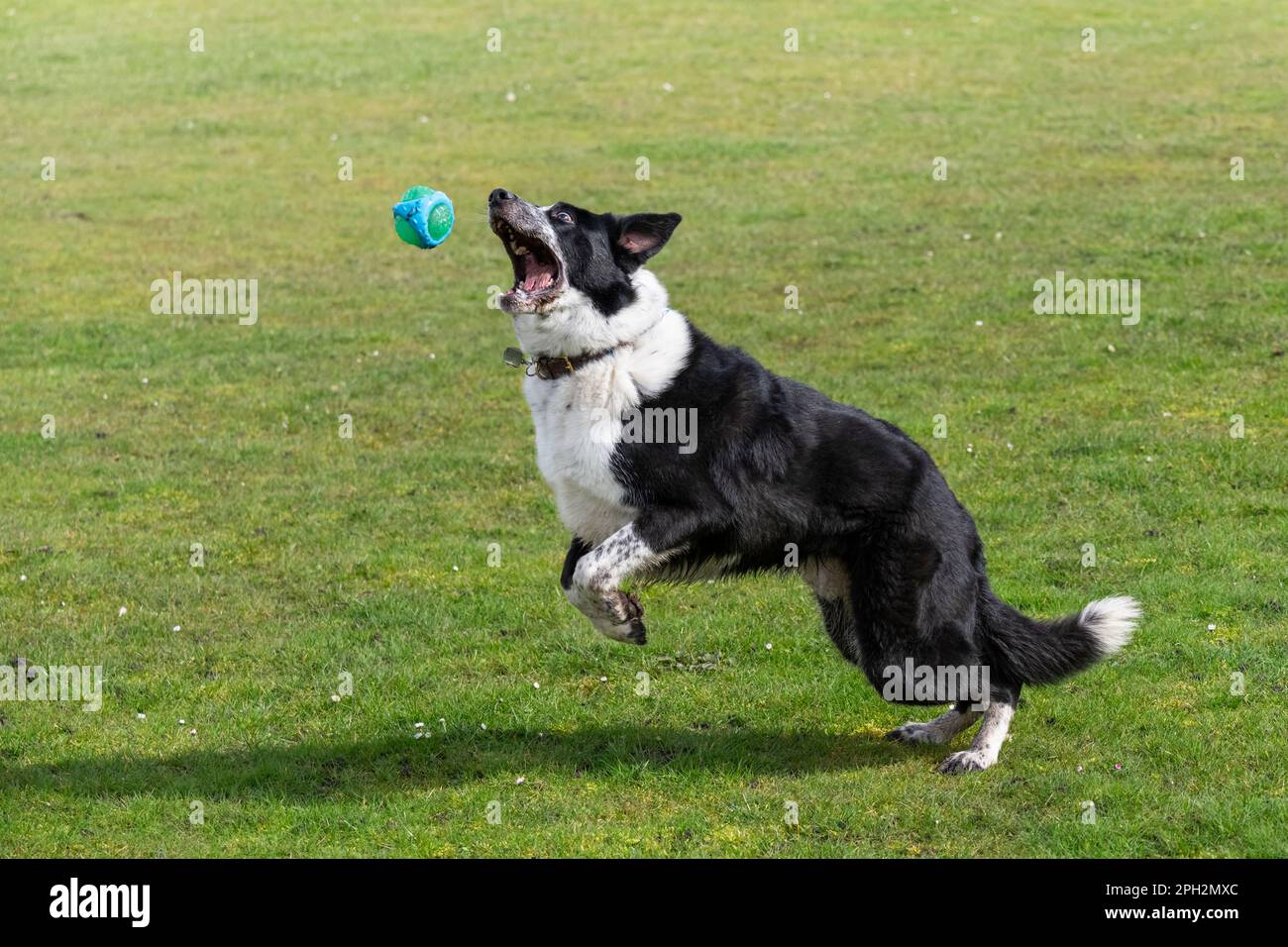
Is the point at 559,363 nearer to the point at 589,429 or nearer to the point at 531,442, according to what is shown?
the point at 589,429

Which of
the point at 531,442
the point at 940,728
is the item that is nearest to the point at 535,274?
the point at 940,728

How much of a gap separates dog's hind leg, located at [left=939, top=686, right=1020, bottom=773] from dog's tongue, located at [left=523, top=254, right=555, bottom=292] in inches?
113

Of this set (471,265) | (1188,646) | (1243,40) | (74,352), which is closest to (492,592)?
(1188,646)

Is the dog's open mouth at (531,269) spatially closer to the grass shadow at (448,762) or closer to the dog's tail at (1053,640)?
the grass shadow at (448,762)

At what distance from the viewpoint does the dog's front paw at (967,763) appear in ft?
22.4

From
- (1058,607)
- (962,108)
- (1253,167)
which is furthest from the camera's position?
(962,108)

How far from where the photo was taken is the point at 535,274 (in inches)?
268

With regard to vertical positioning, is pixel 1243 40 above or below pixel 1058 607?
above

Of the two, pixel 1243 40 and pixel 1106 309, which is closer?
pixel 1106 309

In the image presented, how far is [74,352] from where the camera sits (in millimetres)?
15102

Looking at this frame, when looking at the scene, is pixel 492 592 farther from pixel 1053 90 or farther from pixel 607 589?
pixel 1053 90

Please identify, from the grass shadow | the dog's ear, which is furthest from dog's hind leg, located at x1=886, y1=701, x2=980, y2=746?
the dog's ear

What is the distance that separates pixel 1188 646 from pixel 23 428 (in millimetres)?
9640

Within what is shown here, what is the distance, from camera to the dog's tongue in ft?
22.2
